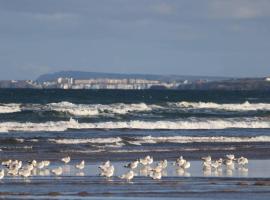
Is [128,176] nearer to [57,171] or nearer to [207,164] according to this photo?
[57,171]

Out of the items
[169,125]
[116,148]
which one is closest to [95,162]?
[116,148]

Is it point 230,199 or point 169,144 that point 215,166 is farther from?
point 169,144

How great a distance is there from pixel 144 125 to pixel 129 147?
15.1 meters

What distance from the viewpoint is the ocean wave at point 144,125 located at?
49525mm

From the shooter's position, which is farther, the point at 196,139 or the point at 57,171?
the point at 196,139

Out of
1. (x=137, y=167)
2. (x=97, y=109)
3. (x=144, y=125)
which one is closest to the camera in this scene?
(x=137, y=167)

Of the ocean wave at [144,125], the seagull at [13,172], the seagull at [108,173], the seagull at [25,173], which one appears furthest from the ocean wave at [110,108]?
the seagull at [108,173]

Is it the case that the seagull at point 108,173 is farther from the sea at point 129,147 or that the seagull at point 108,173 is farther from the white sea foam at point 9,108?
the white sea foam at point 9,108

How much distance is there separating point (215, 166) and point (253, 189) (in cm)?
583

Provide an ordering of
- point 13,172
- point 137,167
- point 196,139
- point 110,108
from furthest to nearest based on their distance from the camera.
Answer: point 110,108, point 196,139, point 137,167, point 13,172

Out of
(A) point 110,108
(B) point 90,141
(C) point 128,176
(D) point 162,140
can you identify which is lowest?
(C) point 128,176

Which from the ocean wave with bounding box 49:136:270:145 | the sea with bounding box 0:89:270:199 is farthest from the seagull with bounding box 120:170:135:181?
the ocean wave with bounding box 49:136:270:145

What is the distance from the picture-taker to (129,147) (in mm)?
38562

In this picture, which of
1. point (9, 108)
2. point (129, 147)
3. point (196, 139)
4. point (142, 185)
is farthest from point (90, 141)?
point (9, 108)
